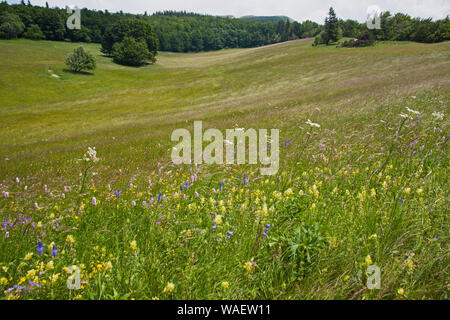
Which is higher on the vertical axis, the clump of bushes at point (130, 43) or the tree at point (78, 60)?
the clump of bushes at point (130, 43)

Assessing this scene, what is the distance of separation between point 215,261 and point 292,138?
19.7 feet

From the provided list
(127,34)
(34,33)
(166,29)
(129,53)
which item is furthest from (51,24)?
(166,29)

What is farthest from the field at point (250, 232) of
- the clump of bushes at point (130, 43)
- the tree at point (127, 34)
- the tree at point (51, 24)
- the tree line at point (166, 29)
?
the tree at point (51, 24)

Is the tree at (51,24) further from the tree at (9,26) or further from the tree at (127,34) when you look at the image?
the tree at (127,34)

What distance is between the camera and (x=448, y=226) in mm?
2482

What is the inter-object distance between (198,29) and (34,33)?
89766 millimetres

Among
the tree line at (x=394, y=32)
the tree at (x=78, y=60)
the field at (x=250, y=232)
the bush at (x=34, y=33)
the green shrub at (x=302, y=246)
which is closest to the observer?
the field at (x=250, y=232)

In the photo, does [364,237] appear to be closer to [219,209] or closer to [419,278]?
[419,278]

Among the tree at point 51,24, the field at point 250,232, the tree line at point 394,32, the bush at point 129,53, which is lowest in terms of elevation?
the field at point 250,232

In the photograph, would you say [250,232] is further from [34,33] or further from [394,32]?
[34,33]

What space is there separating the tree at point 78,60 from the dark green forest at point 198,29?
49937 millimetres

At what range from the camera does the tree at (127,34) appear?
85938mm

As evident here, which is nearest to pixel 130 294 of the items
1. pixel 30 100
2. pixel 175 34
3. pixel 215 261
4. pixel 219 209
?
pixel 215 261
